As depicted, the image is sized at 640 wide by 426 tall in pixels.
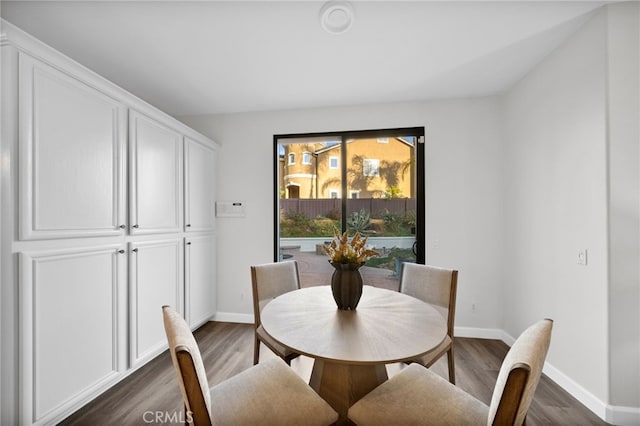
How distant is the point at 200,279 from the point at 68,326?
1411 millimetres

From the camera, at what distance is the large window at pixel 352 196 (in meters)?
3.18

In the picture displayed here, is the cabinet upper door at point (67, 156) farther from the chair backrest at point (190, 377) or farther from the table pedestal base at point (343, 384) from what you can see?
the table pedestal base at point (343, 384)

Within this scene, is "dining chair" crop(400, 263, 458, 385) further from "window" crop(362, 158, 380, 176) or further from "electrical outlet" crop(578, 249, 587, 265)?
"window" crop(362, 158, 380, 176)

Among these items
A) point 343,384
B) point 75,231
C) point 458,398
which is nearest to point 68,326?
point 75,231

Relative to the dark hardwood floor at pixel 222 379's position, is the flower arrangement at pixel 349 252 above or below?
above

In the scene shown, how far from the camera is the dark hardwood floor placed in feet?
5.75

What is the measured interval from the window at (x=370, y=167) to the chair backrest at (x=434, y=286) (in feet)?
4.25

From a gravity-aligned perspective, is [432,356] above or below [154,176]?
below

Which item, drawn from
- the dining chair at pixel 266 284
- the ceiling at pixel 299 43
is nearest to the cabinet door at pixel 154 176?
the ceiling at pixel 299 43

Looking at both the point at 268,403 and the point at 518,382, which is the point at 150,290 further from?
the point at 518,382

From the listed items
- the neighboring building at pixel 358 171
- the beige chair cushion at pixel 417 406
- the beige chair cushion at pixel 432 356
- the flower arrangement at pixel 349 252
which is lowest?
the beige chair cushion at pixel 432 356

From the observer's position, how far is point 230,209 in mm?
3406

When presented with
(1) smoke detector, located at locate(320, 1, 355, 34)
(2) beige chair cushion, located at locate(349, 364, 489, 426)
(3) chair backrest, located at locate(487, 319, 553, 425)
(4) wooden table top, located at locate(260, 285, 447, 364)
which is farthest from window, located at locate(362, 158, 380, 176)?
(3) chair backrest, located at locate(487, 319, 553, 425)

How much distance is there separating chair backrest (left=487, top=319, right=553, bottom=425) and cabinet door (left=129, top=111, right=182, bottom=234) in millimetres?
2369
